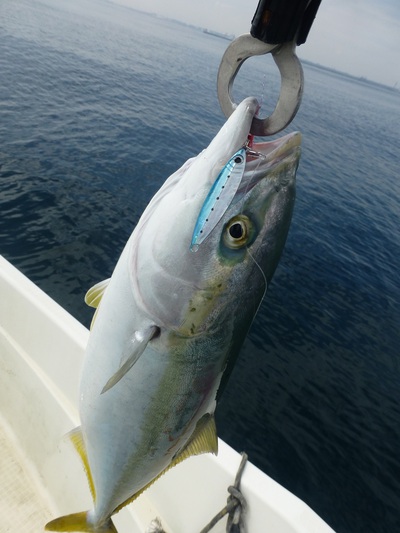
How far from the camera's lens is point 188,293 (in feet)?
5.97

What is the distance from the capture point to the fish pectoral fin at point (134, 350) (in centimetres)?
173

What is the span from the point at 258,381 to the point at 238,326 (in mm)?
7217

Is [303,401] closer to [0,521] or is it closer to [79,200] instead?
[0,521]

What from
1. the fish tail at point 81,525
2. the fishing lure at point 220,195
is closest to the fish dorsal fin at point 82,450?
the fish tail at point 81,525

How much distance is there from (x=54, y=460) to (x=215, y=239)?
11.8 ft

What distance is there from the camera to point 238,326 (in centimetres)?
190

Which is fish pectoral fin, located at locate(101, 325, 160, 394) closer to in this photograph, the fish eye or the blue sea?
the fish eye

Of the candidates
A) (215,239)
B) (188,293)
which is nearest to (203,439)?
(188,293)

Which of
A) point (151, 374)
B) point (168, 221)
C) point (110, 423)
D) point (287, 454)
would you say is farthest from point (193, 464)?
point (287, 454)

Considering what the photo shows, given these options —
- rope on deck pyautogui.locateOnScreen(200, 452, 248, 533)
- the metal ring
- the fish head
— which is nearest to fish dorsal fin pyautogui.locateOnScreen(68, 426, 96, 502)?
the fish head

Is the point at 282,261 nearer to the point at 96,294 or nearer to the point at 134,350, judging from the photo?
the point at 96,294

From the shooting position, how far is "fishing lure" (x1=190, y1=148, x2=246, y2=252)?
1.67 meters

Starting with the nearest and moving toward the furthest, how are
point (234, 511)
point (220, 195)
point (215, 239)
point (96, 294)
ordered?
point (220, 195) → point (215, 239) → point (96, 294) → point (234, 511)

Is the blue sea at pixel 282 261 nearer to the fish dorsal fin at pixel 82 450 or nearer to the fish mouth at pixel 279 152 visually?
the fish dorsal fin at pixel 82 450
